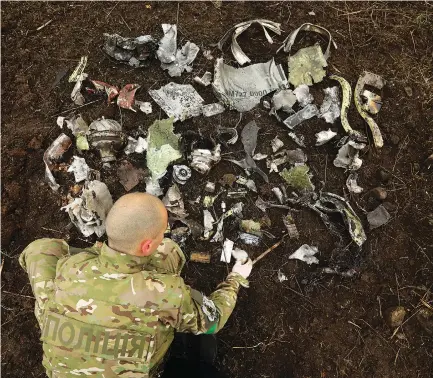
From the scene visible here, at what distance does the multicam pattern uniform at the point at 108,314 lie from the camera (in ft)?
8.63

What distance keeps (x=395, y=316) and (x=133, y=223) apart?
251 cm

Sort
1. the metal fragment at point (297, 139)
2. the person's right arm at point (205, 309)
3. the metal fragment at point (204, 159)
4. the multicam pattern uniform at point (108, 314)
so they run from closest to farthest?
the multicam pattern uniform at point (108, 314), the person's right arm at point (205, 309), the metal fragment at point (204, 159), the metal fragment at point (297, 139)

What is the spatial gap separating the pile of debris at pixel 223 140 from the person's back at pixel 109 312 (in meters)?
1.20

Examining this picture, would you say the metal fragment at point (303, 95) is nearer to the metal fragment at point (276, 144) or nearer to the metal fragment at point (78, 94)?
the metal fragment at point (276, 144)

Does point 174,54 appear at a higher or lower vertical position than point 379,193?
higher

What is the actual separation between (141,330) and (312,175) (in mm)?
2227

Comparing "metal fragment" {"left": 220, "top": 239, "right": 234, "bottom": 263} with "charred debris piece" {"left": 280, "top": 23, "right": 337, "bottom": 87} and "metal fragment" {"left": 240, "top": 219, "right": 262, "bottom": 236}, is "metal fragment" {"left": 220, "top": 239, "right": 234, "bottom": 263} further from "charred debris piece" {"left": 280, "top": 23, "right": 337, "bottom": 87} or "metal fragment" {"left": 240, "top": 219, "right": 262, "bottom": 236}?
"charred debris piece" {"left": 280, "top": 23, "right": 337, "bottom": 87}

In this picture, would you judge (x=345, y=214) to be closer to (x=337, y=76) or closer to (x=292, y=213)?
(x=292, y=213)

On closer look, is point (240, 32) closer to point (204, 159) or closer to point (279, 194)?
point (204, 159)

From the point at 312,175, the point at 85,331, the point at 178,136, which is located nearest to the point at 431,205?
the point at 312,175

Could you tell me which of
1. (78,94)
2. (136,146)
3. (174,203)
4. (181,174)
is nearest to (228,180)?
(181,174)

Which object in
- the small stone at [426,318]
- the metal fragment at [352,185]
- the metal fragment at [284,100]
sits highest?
the metal fragment at [284,100]

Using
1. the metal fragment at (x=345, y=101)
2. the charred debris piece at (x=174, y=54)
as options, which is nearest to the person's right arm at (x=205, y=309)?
the metal fragment at (x=345, y=101)

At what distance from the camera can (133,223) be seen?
2635mm
